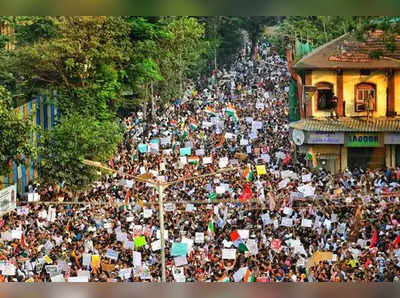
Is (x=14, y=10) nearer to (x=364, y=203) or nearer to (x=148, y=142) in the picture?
(x=148, y=142)

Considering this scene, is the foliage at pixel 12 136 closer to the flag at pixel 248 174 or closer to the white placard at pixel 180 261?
the white placard at pixel 180 261

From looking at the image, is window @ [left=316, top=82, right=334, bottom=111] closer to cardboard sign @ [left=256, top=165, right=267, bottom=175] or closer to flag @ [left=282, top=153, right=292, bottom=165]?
flag @ [left=282, top=153, right=292, bottom=165]

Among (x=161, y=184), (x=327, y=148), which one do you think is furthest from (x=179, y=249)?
(x=327, y=148)

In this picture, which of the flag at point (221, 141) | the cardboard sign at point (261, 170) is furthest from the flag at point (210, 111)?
the cardboard sign at point (261, 170)

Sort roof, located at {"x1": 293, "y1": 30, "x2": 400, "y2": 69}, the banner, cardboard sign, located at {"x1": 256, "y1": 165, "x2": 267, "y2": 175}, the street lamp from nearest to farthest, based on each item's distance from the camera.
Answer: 1. roof, located at {"x1": 293, "y1": 30, "x2": 400, "y2": 69}
2. the street lamp
3. cardboard sign, located at {"x1": 256, "y1": 165, "x2": 267, "y2": 175}
4. the banner

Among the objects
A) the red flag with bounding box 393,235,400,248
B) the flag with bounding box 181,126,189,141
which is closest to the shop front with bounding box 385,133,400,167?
the red flag with bounding box 393,235,400,248

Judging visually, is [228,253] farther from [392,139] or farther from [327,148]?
[392,139]
